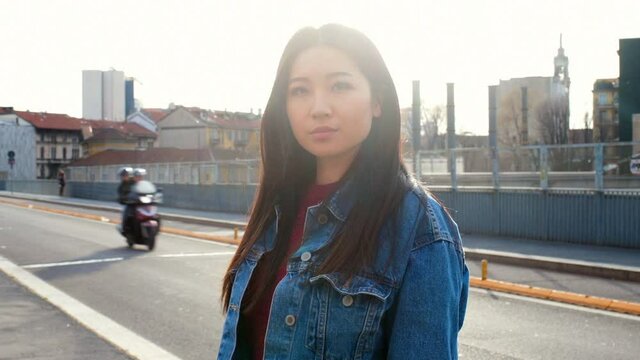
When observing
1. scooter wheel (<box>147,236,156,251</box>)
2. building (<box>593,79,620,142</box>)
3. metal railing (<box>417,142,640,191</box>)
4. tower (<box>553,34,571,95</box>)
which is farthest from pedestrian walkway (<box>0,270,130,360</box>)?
building (<box>593,79,620,142</box>)

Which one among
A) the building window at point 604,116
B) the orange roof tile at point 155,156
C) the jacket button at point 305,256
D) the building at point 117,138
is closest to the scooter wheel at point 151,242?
the jacket button at point 305,256

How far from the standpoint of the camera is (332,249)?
1.75 m

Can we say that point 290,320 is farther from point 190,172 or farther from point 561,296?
point 190,172

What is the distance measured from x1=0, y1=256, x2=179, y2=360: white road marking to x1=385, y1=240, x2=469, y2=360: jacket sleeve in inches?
188

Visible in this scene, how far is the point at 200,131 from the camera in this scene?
91.2 meters

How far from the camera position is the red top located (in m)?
1.93

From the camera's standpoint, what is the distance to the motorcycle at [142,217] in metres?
14.5

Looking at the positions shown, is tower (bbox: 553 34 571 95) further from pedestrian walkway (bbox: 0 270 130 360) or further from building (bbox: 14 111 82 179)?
pedestrian walkway (bbox: 0 270 130 360)

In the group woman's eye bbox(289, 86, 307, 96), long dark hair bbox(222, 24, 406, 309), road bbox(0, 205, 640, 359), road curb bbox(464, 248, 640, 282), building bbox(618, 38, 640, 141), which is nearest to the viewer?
long dark hair bbox(222, 24, 406, 309)

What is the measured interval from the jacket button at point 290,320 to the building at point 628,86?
43.1 meters

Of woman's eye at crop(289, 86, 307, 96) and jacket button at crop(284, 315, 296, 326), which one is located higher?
woman's eye at crop(289, 86, 307, 96)

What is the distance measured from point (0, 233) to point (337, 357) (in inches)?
749

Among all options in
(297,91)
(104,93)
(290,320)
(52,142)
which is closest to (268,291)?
(290,320)

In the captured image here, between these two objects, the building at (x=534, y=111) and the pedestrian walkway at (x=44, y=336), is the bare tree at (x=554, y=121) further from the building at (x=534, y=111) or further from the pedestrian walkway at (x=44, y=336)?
the pedestrian walkway at (x=44, y=336)
